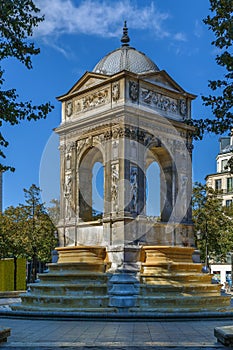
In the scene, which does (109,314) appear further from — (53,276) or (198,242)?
(198,242)

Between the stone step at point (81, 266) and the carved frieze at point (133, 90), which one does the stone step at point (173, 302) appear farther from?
the carved frieze at point (133, 90)

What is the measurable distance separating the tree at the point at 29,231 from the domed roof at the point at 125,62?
18.6 m

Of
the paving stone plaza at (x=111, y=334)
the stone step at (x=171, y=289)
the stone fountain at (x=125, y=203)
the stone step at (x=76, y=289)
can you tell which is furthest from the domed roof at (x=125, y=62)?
the paving stone plaza at (x=111, y=334)

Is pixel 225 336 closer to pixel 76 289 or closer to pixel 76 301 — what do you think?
pixel 76 301

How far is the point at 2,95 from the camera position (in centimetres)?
1280

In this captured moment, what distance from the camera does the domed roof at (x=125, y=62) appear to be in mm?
24453

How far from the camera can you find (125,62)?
968 inches

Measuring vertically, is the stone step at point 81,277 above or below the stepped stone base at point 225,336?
above

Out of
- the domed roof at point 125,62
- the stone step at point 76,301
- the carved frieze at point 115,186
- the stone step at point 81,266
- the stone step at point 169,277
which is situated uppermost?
the domed roof at point 125,62

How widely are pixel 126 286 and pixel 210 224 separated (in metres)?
22.9

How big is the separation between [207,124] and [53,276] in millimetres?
10161

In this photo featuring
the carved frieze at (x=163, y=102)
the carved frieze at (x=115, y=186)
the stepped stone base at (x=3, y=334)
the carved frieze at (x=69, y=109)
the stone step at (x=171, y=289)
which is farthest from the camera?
the carved frieze at (x=69, y=109)

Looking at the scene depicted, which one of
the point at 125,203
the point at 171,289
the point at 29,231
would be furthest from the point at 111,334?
the point at 29,231

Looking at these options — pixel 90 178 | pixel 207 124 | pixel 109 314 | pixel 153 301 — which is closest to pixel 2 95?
pixel 207 124
